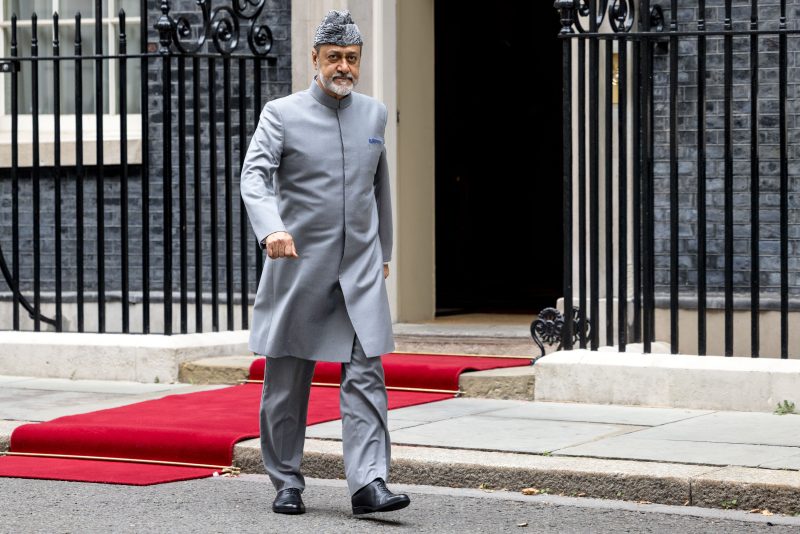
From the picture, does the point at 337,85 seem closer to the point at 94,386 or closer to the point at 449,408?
the point at 449,408

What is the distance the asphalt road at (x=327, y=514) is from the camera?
579 centimetres

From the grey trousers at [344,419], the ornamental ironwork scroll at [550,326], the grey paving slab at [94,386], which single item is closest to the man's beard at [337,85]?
the grey trousers at [344,419]

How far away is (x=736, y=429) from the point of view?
7.46m

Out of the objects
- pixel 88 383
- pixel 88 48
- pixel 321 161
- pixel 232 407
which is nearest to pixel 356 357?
pixel 321 161

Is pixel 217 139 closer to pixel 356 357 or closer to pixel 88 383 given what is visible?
pixel 88 383

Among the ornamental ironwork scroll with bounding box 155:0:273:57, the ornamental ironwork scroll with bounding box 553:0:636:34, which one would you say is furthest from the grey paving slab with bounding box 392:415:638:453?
the ornamental ironwork scroll with bounding box 155:0:273:57

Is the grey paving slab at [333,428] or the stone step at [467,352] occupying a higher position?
the stone step at [467,352]

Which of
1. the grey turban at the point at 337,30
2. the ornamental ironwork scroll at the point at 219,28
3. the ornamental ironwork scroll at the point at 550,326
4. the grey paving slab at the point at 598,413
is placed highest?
the ornamental ironwork scroll at the point at 219,28

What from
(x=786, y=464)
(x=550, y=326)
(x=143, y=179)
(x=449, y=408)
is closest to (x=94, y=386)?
(x=143, y=179)

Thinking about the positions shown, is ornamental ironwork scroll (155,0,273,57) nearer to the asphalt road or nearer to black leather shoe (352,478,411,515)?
the asphalt road

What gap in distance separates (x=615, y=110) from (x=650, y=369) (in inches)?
79.3

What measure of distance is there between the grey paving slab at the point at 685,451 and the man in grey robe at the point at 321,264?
1253mm

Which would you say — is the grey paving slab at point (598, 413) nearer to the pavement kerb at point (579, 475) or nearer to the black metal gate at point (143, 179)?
the pavement kerb at point (579, 475)

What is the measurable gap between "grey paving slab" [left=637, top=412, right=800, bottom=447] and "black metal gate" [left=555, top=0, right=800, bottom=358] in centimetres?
49
